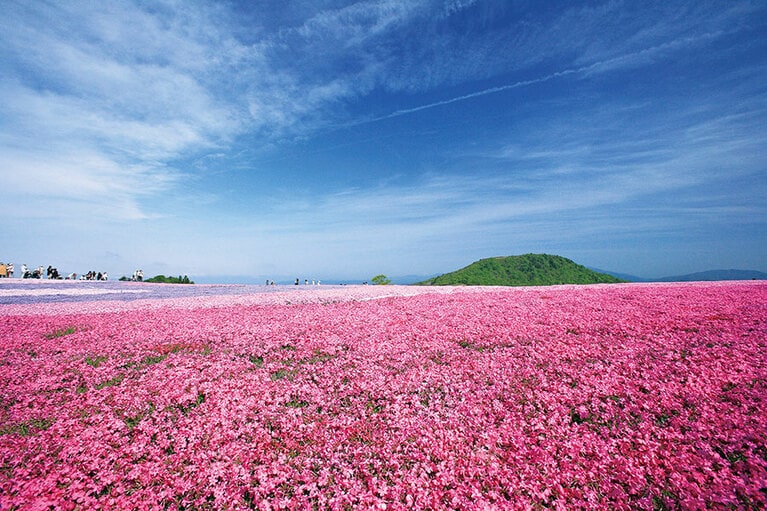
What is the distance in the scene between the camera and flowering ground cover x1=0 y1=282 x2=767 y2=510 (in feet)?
16.2

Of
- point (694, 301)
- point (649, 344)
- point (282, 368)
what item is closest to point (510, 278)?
point (694, 301)

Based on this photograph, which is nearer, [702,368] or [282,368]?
[702,368]

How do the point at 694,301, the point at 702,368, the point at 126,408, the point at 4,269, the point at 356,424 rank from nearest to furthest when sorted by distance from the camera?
the point at 356,424 < the point at 126,408 < the point at 702,368 < the point at 694,301 < the point at 4,269

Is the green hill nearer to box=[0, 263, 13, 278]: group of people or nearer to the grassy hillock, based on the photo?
the grassy hillock

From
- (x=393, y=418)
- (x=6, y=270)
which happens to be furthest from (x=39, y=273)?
(x=393, y=418)

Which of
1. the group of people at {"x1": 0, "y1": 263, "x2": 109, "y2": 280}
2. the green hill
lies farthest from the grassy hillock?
the green hill

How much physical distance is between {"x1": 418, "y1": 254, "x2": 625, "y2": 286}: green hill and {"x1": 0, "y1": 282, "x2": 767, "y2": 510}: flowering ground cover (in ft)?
195

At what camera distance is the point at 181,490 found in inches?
198

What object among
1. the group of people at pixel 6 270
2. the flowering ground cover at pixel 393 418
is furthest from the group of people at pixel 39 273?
the flowering ground cover at pixel 393 418

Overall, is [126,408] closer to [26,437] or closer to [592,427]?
[26,437]

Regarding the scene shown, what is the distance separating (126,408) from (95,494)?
2599 millimetres

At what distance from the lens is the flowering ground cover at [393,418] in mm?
4934

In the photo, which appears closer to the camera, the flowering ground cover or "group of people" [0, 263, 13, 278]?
the flowering ground cover

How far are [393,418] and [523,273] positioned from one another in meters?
79.7
